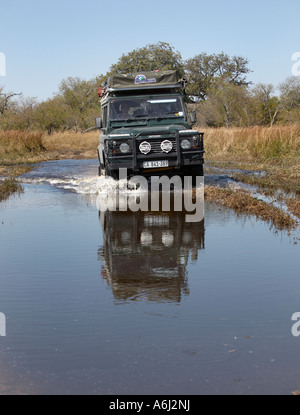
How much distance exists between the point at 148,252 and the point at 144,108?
6.86m

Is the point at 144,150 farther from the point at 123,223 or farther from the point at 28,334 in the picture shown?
the point at 28,334

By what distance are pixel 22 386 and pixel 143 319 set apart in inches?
50.1

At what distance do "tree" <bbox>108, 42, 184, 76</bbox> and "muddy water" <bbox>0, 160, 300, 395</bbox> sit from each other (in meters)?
42.0

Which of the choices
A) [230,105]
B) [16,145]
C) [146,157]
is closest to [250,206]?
[146,157]

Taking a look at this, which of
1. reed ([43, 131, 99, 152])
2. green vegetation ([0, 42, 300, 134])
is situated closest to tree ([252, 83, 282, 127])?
green vegetation ([0, 42, 300, 134])

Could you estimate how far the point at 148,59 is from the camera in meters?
49.0

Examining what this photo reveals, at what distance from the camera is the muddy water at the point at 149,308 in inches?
138

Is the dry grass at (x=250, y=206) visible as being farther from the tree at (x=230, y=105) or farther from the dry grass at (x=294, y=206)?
the tree at (x=230, y=105)

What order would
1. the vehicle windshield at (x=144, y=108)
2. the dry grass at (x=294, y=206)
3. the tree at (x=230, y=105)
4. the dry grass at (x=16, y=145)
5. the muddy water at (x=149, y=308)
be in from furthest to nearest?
the tree at (x=230, y=105) → the dry grass at (x=16, y=145) → the vehicle windshield at (x=144, y=108) → the dry grass at (x=294, y=206) → the muddy water at (x=149, y=308)

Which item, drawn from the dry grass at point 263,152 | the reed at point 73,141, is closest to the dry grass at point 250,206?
the dry grass at point 263,152

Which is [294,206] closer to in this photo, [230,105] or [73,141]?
[73,141]

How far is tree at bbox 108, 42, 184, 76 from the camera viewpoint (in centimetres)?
4900

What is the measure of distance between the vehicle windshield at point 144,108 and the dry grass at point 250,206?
1911 mm

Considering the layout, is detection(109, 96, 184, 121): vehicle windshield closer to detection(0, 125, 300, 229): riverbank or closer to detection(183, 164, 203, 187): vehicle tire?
detection(183, 164, 203, 187): vehicle tire
